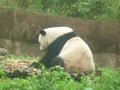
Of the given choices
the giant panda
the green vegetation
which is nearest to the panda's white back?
the giant panda

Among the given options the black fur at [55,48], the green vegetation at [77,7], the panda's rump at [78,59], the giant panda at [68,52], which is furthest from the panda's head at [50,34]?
the green vegetation at [77,7]

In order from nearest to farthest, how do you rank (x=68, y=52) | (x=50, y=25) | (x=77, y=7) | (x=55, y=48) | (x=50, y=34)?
(x=68, y=52) → (x=55, y=48) → (x=50, y=34) → (x=50, y=25) → (x=77, y=7)

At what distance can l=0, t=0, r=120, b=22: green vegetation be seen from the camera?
14320 mm

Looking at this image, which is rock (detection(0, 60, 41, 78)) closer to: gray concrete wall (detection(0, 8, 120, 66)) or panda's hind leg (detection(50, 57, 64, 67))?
panda's hind leg (detection(50, 57, 64, 67))

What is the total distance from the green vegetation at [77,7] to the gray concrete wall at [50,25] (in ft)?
4.19

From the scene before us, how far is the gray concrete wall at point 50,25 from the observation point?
12.6m

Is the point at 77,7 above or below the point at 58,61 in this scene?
above

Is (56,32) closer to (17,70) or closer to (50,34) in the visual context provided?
A: (50,34)

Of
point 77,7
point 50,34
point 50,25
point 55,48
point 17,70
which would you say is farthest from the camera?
point 77,7

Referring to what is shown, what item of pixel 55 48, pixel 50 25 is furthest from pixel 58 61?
pixel 50 25

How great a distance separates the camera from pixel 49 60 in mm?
9789

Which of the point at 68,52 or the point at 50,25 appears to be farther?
the point at 50,25

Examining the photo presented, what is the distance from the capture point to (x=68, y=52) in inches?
360

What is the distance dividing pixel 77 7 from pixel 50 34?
4.37 m
